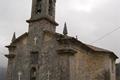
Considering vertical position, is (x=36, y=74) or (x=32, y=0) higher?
(x=32, y=0)

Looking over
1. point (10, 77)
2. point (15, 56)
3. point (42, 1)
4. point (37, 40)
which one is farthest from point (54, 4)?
point (10, 77)

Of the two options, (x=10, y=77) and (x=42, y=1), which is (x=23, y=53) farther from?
(x=42, y=1)

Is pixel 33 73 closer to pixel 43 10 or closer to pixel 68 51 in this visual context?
pixel 68 51

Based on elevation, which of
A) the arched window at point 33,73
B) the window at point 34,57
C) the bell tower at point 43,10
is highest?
→ the bell tower at point 43,10

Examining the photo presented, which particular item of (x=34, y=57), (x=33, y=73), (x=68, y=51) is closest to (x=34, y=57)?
(x=34, y=57)

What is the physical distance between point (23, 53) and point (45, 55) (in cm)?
301

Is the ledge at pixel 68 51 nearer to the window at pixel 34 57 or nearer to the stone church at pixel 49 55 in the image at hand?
the stone church at pixel 49 55

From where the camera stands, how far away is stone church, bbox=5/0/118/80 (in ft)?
76.2

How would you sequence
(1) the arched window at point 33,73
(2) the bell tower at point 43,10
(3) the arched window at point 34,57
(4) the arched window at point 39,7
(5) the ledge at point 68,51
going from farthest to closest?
(4) the arched window at point 39,7 < (2) the bell tower at point 43,10 < (3) the arched window at point 34,57 < (1) the arched window at point 33,73 < (5) the ledge at point 68,51

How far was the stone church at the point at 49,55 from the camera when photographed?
2323 cm

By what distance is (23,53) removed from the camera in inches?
1038

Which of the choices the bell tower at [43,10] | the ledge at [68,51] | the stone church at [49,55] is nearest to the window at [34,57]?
the stone church at [49,55]

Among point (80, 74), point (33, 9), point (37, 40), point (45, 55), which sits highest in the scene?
point (33, 9)

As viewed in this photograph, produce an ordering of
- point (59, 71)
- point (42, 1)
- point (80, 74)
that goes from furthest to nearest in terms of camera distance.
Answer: point (42, 1), point (80, 74), point (59, 71)
